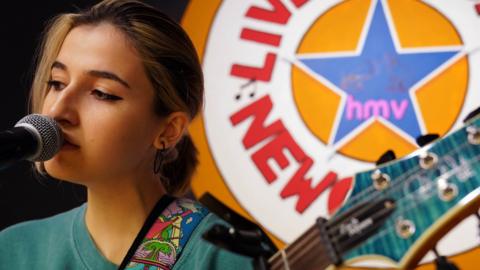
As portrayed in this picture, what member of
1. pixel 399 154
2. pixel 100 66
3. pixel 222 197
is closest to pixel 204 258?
pixel 100 66

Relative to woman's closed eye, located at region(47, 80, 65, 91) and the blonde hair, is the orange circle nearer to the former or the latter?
the blonde hair

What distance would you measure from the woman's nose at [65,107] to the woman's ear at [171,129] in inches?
6.8

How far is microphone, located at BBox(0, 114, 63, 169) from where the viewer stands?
67cm

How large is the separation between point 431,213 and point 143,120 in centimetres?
53

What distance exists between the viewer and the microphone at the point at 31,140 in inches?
26.4

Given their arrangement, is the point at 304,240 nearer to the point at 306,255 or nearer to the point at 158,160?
the point at 306,255

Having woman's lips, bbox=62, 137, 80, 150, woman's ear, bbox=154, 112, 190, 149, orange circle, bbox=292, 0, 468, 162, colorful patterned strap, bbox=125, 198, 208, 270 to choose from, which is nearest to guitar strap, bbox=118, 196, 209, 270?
colorful patterned strap, bbox=125, 198, 208, 270

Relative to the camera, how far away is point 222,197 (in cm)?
154

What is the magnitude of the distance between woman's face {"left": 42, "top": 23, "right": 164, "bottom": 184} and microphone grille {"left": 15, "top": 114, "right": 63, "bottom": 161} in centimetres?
7

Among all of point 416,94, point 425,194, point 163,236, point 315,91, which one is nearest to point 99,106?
point 163,236

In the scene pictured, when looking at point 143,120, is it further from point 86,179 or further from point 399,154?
point 399,154

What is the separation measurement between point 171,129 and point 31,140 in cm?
34

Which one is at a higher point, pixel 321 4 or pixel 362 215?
pixel 321 4

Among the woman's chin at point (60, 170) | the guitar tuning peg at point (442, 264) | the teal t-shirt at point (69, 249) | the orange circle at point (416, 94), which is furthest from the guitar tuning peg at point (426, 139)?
the orange circle at point (416, 94)
